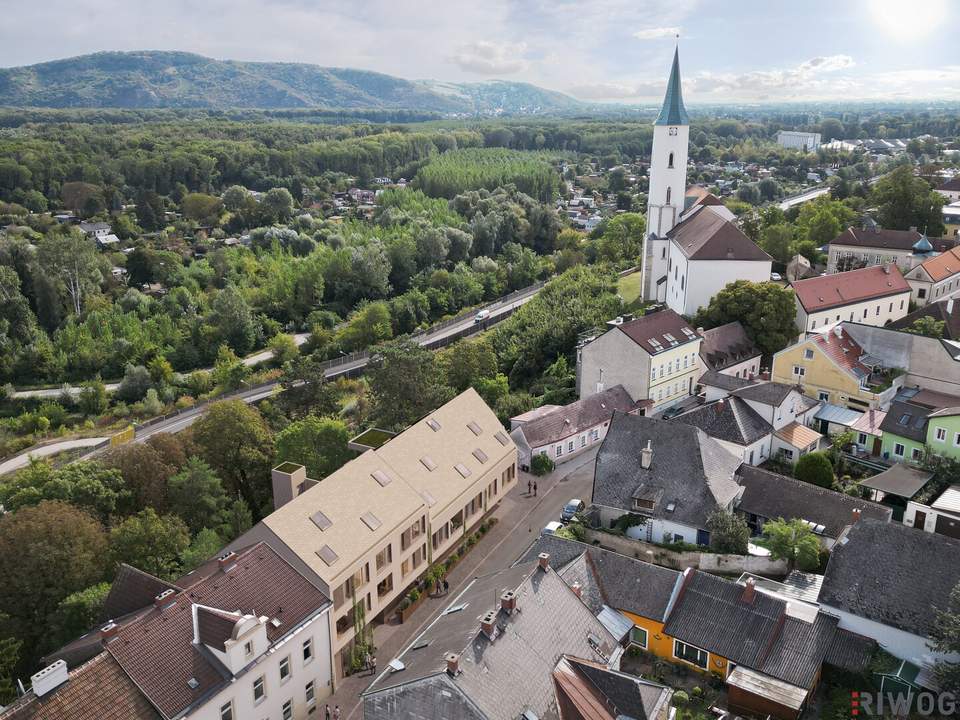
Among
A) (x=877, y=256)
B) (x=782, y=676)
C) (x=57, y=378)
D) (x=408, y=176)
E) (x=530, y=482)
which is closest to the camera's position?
(x=782, y=676)

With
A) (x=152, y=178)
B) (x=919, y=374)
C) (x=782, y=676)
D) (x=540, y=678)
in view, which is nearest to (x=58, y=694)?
(x=540, y=678)

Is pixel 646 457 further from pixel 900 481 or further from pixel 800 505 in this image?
pixel 900 481

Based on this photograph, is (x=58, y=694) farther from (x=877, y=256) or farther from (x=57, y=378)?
(x=877, y=256)

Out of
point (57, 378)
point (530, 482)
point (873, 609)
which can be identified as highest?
point (873, 609)

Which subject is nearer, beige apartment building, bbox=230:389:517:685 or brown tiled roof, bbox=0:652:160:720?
brown tiled roof, bbox=0:652:160:720

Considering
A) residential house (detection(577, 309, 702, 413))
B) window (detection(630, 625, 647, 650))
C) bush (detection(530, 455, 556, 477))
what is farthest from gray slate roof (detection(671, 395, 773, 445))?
window (detection(630, 625, 647, 650))

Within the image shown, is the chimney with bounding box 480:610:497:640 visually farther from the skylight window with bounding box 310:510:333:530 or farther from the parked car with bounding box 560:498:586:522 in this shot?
the parked car with bounding box 560:498:586:522
